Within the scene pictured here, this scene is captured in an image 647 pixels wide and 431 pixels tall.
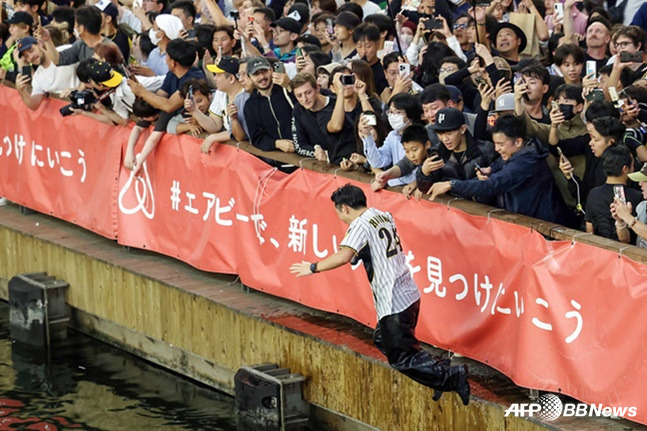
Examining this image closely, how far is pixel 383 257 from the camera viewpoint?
938cm

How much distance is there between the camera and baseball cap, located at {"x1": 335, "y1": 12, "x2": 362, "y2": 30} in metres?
13.8

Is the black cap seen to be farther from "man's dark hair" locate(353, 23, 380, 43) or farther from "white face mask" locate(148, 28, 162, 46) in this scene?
"white face mask" locate(148, 28, 162, 46)

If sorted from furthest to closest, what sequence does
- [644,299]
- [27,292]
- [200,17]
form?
[200,17] → [27,292] → [644,299]

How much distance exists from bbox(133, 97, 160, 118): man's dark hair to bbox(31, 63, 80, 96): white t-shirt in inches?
68.8

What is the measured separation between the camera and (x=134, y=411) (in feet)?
39.7

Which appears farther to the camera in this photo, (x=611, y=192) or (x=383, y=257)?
(x=383, y=257)

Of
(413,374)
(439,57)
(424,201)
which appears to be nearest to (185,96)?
(439,57)

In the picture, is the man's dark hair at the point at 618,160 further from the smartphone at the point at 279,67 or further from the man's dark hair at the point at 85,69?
the man's dark hair at the point at 85,69

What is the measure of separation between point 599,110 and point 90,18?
6.64m

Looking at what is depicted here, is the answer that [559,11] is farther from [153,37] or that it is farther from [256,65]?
[153,37]

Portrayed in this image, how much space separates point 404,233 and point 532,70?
5.33ft

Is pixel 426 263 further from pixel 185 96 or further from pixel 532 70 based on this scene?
pixel 185 96

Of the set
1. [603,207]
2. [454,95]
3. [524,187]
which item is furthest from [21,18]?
[603,207]

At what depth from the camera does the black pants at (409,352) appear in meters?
9.34
